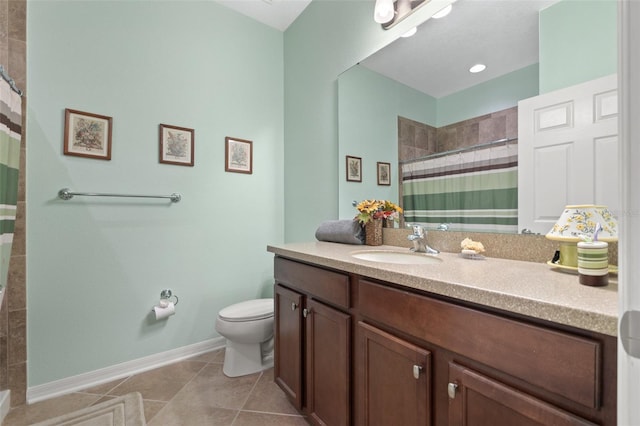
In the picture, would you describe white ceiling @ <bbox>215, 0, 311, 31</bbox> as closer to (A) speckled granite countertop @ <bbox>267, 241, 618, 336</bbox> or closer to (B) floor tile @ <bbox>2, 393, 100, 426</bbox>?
→ (A) speckled granite countertop @ <bbox>267, 241, 618, 336</bbox>

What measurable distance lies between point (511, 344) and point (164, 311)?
2.02 m

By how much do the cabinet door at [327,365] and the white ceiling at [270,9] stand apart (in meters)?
2.32

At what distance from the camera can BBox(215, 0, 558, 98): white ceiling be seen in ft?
3.71

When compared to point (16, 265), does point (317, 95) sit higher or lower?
higher

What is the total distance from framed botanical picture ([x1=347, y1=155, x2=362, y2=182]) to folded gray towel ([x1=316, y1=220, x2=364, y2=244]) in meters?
0.32

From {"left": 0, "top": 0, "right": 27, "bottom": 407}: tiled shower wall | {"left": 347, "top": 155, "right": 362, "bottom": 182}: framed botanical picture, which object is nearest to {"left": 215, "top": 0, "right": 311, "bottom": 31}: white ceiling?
{"left": 0, "top": 0, "right": 27, "bottom": 407}: tiled shower wall

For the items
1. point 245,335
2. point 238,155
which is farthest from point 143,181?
point 245,335

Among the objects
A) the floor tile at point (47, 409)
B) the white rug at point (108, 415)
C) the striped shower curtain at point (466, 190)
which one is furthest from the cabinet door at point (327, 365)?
the floor tile at point (47, 409)

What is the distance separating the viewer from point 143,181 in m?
1.98

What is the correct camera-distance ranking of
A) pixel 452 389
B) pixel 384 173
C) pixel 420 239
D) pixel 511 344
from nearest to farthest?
1. pixel 511 344
2. pixel 452 389
3. pixel 420 239
4. pixel 384 173

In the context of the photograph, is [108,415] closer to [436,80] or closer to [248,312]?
[248,312]

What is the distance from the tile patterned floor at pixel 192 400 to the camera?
148cm

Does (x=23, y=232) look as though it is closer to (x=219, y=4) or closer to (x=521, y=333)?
(x=219, y=4)

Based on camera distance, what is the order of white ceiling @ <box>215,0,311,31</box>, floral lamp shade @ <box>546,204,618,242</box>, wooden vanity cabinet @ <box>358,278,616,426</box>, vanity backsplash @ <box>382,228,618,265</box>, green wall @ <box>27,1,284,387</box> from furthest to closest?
white ceiling @ <box>215,0,311,31</box>
green wall @ <box>27,1,284,387</box>
vanity backsplash @ <box>382,228,618,265</box>
floral lamp shade @ <box>546,204,618,242</box>
wooden vanity cabinet @ <box>358,278,616,426</box>
